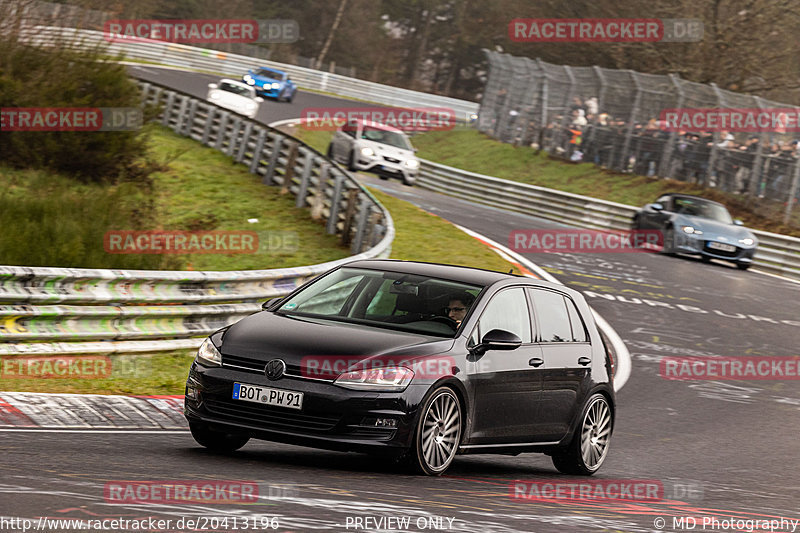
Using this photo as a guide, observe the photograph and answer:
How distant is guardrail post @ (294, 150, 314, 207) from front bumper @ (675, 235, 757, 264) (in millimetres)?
8674

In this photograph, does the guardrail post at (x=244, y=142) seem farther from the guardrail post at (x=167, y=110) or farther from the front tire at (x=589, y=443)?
the front tire at (x=589, y=443)

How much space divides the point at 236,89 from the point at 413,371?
3372 centimetres

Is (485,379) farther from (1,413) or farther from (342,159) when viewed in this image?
(342,159)

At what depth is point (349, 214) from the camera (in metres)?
21.3

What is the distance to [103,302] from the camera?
11.0 m

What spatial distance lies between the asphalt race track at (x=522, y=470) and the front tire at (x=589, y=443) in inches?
5.2

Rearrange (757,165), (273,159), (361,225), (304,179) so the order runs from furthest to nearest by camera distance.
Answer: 1. (757,165)
2. (273,159)
3. (304,179)
4. (361,225)

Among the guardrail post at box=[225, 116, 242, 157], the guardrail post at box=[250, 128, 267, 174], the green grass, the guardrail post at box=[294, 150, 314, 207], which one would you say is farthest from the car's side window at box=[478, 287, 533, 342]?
the guardrail post at box=[225, 116, 242, 157]

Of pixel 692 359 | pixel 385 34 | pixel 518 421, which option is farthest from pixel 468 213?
pixel 385 34

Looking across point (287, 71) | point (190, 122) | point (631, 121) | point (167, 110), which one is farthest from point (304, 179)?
point (287, 71)

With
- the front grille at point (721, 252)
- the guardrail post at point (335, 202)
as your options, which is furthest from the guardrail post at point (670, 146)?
the guardrail post at point (335, 202)

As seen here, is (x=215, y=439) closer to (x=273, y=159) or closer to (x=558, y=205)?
(x=273, y=159)

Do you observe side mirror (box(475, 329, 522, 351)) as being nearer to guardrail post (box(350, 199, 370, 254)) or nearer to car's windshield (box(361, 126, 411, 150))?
guardrail post (box(350, 199, 370, 254))

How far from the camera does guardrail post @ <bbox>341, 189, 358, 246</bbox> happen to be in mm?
21250
